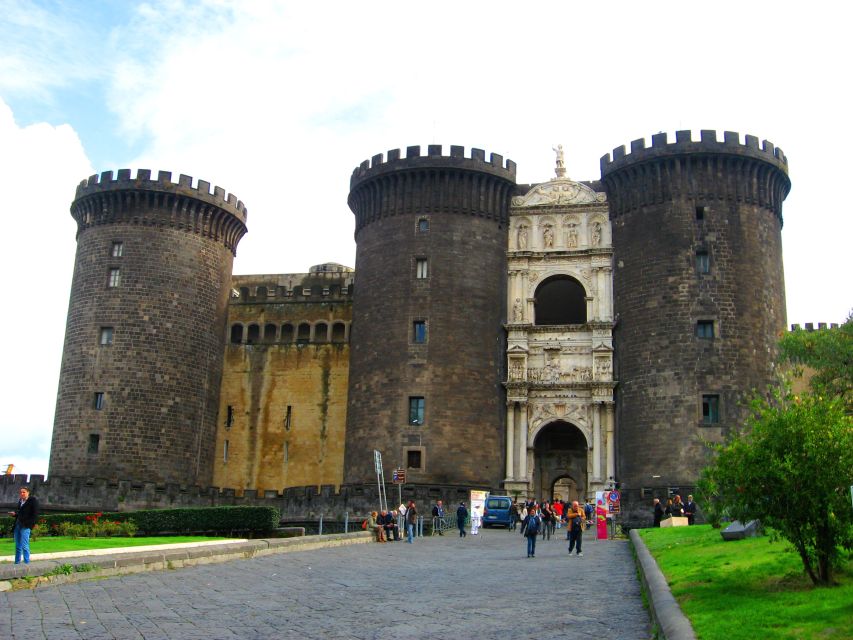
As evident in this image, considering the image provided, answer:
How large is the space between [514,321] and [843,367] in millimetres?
13502

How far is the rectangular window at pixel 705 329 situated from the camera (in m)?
39.4

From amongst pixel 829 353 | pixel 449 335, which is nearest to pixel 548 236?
pixel 449 335

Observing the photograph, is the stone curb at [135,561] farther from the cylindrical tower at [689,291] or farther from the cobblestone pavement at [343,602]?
the cylindrical tower at [689,291]

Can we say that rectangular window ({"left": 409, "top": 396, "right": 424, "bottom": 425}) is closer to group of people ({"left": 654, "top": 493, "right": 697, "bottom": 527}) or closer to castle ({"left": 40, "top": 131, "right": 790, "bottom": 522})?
castle ({"left": 40, "top": 131, "right": 790, "bottom": 522})

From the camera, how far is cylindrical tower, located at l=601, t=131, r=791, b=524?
38.6 m

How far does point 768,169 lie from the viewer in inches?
1657

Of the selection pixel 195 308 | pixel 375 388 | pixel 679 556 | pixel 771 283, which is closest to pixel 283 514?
pixel 375 388

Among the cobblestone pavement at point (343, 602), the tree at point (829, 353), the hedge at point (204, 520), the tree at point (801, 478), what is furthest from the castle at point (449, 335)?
the tree at point (801, 478)

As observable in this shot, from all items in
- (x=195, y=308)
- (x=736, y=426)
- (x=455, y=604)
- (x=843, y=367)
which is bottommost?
(x=455, y=604)

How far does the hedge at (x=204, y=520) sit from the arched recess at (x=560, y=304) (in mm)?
20639

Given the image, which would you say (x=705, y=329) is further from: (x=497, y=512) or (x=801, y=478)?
(x=801, y=478)

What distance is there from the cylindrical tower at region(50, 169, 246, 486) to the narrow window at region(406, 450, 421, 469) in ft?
33.5

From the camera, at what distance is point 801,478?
501 inches

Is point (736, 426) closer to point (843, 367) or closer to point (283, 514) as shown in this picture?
point (843, 367)
